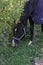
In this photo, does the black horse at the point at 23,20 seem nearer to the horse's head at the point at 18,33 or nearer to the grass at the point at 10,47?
the horse's head at the point at 18,33

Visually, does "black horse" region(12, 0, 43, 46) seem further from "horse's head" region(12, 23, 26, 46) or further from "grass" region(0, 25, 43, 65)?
"grass" region(0, 25, 43, 65)

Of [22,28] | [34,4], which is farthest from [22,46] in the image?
[34,4]

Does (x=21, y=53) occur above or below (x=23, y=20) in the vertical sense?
below

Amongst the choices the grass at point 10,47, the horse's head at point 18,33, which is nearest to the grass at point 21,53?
the grass at point 10,47

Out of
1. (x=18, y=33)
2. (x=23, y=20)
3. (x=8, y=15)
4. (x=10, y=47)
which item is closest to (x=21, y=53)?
(x=10, y=47)

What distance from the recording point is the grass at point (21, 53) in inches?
279

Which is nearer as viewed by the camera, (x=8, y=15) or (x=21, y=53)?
(x=8, y=15)

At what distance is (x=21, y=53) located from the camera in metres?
7.64

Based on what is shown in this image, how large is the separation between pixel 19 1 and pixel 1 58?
146 centimetres

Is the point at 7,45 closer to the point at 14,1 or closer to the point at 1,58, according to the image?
the point at 1,58

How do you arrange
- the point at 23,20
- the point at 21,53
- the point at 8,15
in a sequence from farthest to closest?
the point at 23,20
the point at 21,53
the point at 8,15

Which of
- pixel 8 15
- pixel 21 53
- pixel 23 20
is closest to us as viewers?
pixel 8 15

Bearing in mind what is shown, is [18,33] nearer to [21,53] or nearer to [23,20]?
[23,20]

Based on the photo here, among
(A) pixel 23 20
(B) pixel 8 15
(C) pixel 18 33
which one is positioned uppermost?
(B) pixel 8 15
